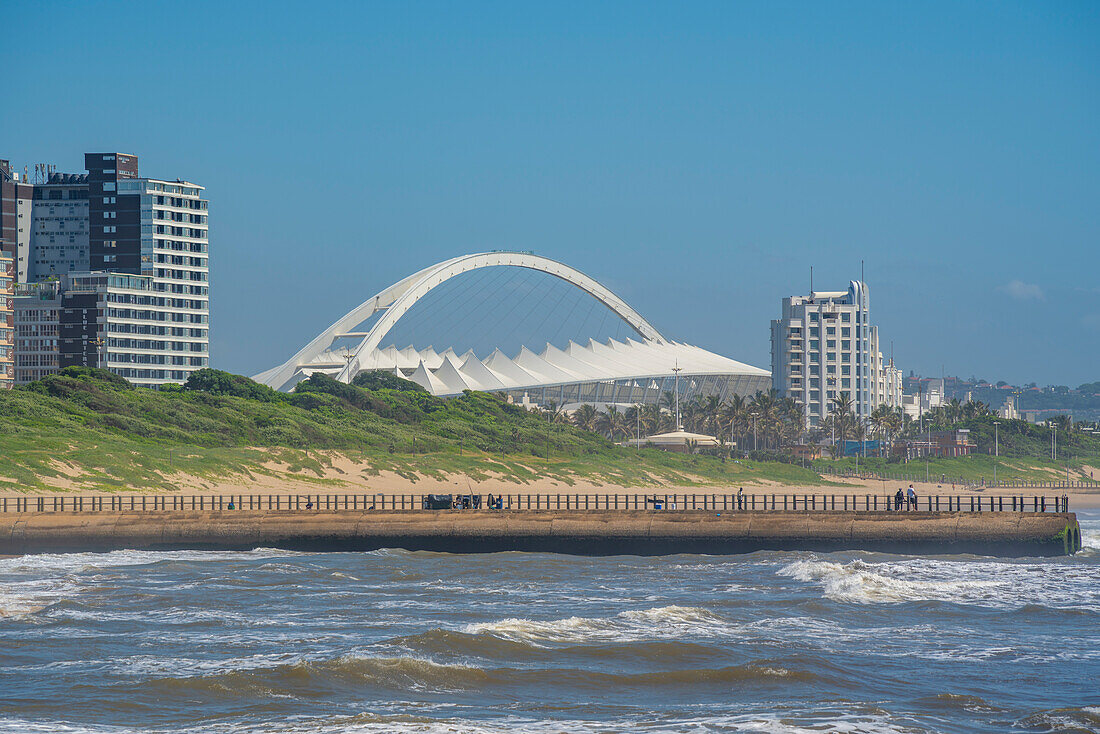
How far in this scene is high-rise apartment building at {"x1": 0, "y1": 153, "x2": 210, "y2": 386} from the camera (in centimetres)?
14175

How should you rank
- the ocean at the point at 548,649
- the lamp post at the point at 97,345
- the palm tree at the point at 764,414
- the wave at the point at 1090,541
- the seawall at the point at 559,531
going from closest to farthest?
the ocean at the point at 548,649
the seawall at the point at 559,531
the wave at the point at 1090,541
the palm tree at the point at 764,414
the lamp post at the point at 97,345

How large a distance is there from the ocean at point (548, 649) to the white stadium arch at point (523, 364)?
120 meters

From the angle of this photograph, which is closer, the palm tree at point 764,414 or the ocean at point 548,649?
the ocean at point 548,649

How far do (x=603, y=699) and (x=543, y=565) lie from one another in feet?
70.0

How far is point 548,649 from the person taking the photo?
25297mm

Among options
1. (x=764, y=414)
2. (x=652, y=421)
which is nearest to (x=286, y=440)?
(x=652, y=421)

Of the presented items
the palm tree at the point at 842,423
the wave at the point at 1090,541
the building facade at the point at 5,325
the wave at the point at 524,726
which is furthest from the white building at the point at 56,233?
the wave at the point at 524,726

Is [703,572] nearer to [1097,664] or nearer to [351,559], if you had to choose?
[351,559]

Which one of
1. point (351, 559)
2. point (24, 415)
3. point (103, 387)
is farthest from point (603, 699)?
point (103, 387)

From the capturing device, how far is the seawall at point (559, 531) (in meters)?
45.0

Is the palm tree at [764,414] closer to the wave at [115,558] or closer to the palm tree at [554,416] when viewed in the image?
the palm tree at [554,416]

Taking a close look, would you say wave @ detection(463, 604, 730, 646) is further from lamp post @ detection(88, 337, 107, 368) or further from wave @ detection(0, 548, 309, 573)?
lamp post @ detection(88, 337, 107, 368)

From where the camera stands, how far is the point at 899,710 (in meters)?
19.9

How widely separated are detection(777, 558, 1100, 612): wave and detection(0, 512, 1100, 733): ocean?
0.54 ft
